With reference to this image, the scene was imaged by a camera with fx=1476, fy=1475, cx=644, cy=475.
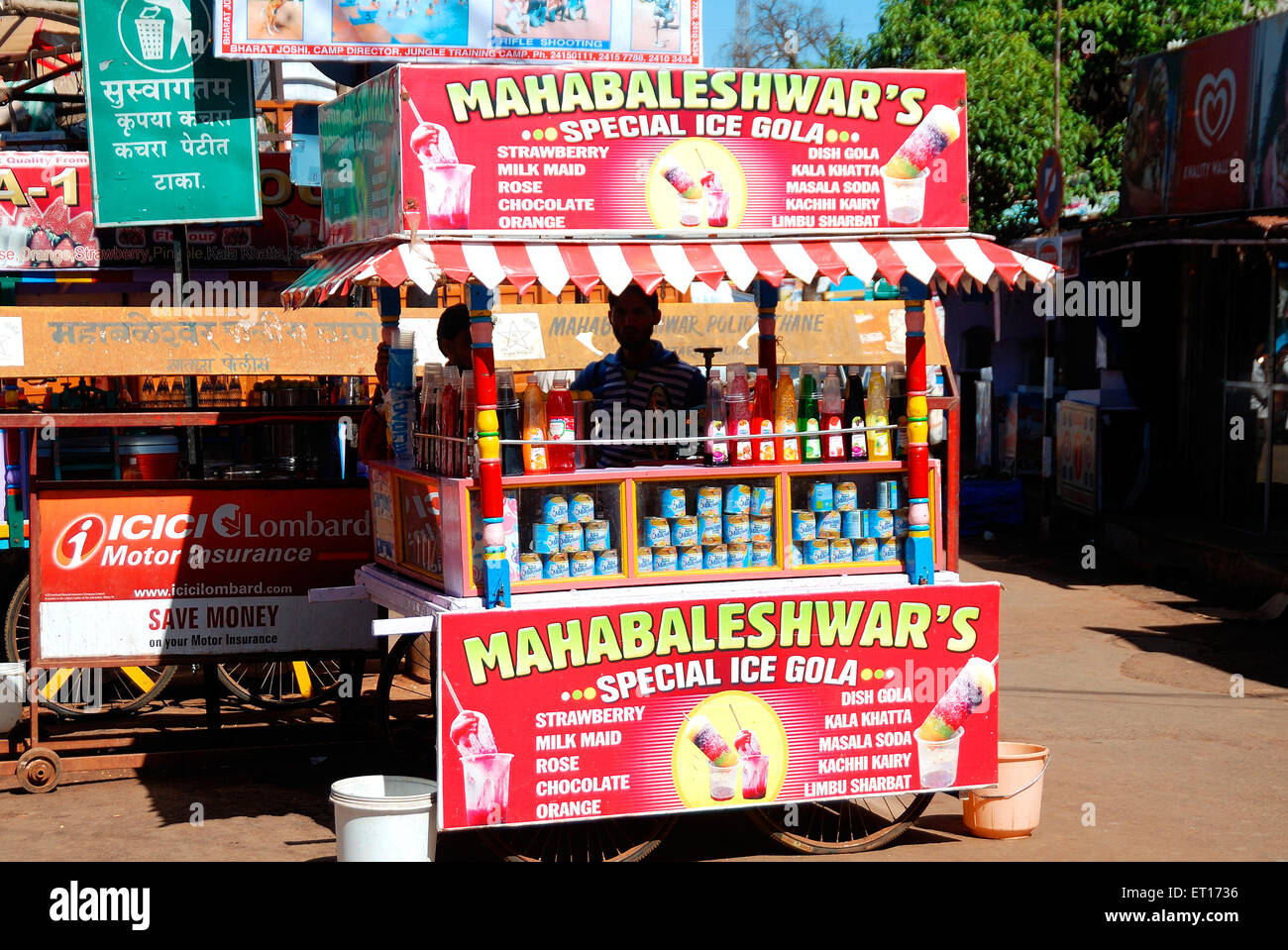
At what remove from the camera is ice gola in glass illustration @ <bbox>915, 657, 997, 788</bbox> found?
257 inches

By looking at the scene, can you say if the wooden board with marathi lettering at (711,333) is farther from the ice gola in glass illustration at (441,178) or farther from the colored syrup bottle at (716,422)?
the ice gola in glass illustration at (441,178)

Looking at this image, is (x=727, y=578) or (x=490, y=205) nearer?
(x=490, y=205)

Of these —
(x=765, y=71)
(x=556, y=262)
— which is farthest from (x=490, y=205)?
(x=765, y=71)

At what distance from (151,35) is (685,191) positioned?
25.0 feet

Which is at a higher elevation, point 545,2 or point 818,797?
point 545,2

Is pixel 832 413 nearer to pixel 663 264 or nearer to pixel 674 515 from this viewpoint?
pixel 674 515

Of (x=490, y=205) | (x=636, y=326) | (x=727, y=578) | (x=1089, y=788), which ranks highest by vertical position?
(x=490, y=205)

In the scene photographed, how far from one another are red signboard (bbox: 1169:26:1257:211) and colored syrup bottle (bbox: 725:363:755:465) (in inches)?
349

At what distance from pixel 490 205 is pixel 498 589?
1.56 meters

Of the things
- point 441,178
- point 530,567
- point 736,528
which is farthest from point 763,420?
point 441,178

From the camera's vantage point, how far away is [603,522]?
6.30 metres

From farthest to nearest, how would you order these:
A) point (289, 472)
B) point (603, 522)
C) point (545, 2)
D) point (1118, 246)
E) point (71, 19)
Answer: point (71, 19), point (1118, 246), point (545, 2), point (289, 472), point (603, 522)

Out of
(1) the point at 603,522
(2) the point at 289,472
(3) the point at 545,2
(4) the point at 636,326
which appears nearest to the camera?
(1) the point at 603,522

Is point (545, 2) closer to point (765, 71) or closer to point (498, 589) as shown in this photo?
point (765, 71)
